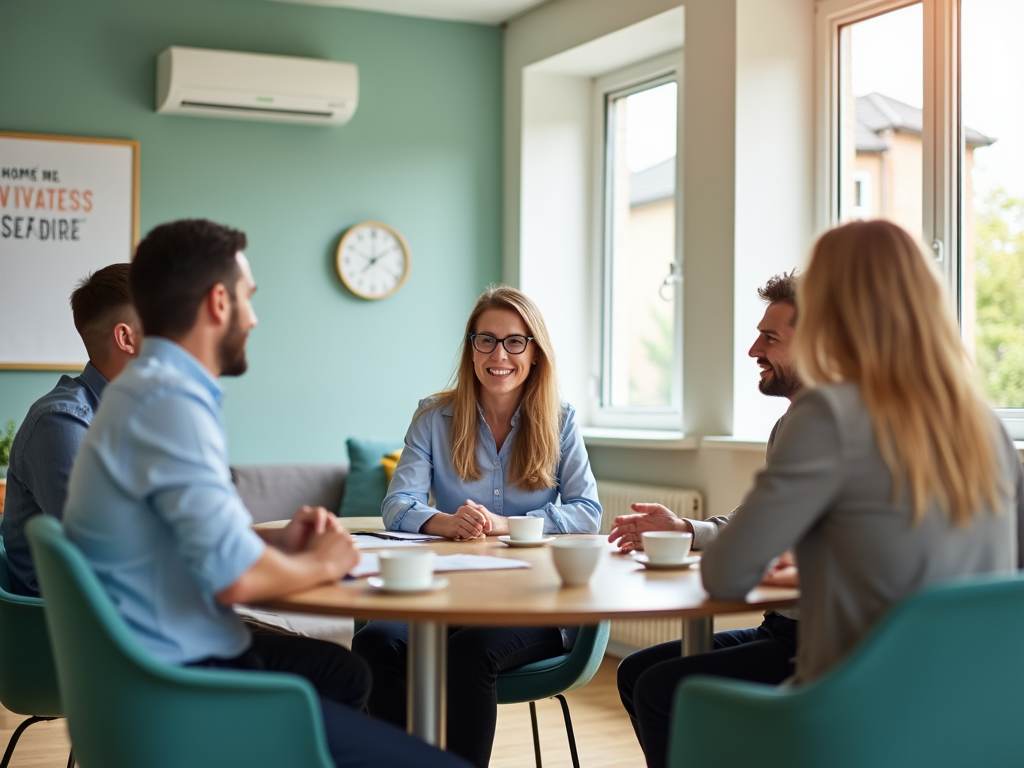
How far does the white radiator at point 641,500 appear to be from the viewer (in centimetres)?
423

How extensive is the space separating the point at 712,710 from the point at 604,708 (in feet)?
8.74

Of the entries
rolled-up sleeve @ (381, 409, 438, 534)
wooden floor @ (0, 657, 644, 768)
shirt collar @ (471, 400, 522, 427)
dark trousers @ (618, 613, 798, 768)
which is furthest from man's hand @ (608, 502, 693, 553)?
wooden floor @ (0, 657, 644, 768)

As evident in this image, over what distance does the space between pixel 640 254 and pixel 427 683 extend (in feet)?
11.7

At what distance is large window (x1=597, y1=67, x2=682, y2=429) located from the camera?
497 cm

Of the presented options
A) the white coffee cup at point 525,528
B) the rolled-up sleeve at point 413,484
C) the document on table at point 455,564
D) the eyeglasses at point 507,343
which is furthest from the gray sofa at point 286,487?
the document on table at point 455,564

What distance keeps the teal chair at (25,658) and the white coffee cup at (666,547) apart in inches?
49.0

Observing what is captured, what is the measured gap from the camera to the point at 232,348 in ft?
5.82

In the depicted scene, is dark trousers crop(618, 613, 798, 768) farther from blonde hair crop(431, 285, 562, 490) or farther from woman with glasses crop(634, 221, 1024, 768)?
blonde hair crop(431, 285, 562, 490)

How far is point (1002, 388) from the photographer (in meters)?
3.52

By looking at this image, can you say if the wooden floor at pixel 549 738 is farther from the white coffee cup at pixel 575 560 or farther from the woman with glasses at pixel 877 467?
the woman with glasses at pixel 877 467

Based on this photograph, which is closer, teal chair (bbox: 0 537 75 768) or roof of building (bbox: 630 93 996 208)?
teal chair (bbox: 0 537 75 768)

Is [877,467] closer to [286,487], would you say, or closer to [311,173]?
[286,487]

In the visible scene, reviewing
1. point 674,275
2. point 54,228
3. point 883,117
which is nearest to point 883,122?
point 883,117

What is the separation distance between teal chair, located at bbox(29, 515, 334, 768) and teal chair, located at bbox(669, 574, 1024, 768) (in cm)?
55
